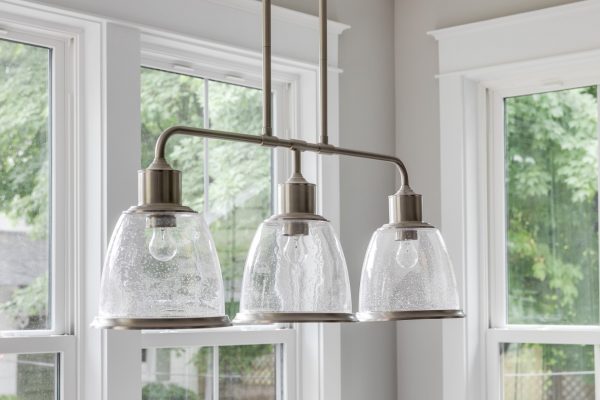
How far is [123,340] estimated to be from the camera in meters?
2.46

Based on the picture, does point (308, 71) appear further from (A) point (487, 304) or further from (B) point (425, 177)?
(A) point (487, 304)

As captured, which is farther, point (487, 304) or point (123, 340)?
point (487, 304)

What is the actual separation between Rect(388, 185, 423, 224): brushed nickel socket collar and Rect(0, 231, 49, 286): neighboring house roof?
1234mm

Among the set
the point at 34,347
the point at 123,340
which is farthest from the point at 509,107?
the point at 34,347

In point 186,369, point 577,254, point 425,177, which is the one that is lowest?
point 186,369

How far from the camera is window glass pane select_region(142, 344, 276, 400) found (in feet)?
8.89

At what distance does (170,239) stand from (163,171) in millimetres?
97

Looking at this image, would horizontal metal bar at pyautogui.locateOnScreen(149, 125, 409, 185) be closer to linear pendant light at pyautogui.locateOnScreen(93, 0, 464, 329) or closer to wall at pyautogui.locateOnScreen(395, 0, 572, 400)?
linear pendant light at pyautogui.locateOnScreen(93, 0, 464, 329)

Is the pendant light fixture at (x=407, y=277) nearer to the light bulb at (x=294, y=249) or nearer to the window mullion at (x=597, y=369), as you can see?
the light bulb at (x=294, y=249)

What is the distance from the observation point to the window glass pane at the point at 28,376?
2.37 metres

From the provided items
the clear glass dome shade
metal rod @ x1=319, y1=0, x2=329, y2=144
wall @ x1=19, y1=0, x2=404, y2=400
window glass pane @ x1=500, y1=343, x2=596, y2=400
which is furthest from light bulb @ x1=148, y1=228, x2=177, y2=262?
window glass pane @ x1=500, y1=343, x2=596, y2=400

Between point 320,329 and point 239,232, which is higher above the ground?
point 239,232

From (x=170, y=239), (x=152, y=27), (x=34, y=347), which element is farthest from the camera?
(x=152, y=27)

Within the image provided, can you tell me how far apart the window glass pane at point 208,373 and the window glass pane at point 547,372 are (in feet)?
2.80
